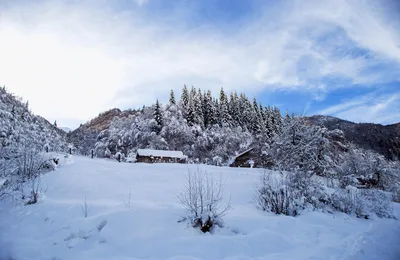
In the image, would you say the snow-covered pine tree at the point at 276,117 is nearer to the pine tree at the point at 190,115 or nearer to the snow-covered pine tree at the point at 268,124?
the snow-covered pine tree at the point at 268,124

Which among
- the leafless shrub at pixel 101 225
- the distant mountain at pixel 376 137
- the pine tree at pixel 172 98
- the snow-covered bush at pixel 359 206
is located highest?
the pine tree at pixel 172 98

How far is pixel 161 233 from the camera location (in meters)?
4.45

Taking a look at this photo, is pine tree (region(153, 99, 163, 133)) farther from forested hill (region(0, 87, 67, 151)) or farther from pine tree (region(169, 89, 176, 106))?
forested hill (region(0, 87, 67, 151))

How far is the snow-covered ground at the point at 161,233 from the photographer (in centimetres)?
388

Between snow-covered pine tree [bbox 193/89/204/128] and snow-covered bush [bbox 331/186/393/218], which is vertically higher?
snow-covered pine tree [bbox 193/89/204/128]

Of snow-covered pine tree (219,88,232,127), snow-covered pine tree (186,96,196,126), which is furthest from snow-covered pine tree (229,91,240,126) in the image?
snow-covered pine tree (186,96,196,126)

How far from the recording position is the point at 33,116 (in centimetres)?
5119

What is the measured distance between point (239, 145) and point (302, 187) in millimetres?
37595

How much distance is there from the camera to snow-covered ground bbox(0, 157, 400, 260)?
388 cm

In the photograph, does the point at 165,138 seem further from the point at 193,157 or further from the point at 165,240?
the point at 165,240

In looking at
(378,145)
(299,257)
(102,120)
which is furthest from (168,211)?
(102,120)

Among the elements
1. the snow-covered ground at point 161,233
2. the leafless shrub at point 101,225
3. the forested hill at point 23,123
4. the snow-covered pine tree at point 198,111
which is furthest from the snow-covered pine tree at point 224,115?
the leafless shrub at point 101,225

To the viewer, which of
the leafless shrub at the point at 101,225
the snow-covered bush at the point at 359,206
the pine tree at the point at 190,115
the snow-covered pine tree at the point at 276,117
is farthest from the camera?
the snow-covered pine tree at the point at 276,117

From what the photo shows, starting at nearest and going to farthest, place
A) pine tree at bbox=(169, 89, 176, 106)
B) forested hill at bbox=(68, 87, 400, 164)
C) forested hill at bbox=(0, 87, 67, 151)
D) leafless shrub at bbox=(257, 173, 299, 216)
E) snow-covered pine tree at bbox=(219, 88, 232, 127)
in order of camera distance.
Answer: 1. leafless shrub at bbox=(257, 173, 299, 216)
2. forested hill at bbox=(0, 87, 67, 151)
3. forested hill at bbox=(68, 87, 400, 164)
4. pine tree at bbox=(169, 89, 176, 106)
5. snow-covered pine tree at bbox=(219, 88, 232, 127)
